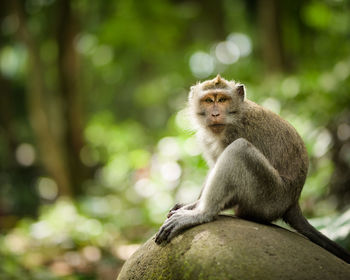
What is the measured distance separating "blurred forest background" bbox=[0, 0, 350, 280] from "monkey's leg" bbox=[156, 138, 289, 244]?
108cm

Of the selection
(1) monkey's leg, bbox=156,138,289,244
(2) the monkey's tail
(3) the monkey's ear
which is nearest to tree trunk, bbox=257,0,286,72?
(3) the monkey's ear

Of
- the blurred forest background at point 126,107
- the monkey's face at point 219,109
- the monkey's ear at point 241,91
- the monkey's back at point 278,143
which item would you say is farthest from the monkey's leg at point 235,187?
the blurred forest background at point 126,107

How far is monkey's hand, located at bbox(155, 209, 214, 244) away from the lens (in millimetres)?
3336

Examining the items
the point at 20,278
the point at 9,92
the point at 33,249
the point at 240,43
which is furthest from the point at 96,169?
the point at 20,278

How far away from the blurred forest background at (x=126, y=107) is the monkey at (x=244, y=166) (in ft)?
2.26

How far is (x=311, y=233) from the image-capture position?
3.71 m

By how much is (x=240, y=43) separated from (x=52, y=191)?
8.06 metres

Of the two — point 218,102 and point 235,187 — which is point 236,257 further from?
point 218,102

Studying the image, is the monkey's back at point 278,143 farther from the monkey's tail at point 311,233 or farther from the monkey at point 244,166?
the monkey's tail at point 311,233

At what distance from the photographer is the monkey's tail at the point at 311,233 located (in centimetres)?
357

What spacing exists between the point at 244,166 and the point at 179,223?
65 centimetres

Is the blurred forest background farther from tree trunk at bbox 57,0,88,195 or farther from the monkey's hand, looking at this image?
the monkey's hand

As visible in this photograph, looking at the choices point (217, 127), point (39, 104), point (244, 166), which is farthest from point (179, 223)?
point (39, 104)

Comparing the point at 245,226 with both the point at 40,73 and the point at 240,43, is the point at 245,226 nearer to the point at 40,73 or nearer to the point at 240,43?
the point at 40,73
